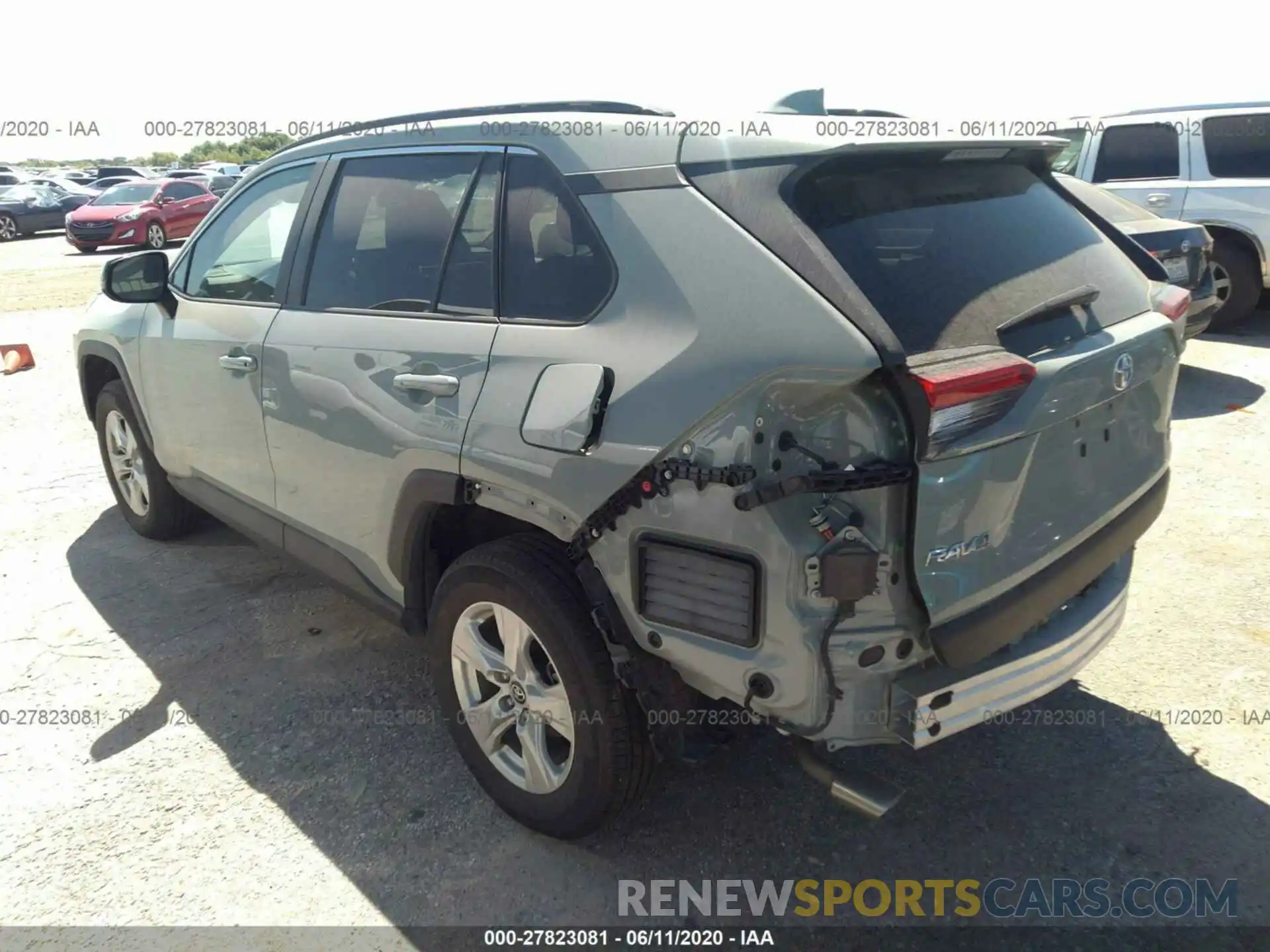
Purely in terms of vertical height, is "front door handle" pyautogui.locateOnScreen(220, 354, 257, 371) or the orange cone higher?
"front door handle" pyautogui.locateOnScreen(220, 354, 257, 371)

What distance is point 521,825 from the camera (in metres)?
2.83

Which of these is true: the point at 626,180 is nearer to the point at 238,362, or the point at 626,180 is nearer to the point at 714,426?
the point at 714,426

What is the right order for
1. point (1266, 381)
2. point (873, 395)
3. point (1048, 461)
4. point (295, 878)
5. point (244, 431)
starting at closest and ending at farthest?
point (873, 395) → point (1048, 461) → point (295, 878) → point (244, 431) → point (1266, 381)

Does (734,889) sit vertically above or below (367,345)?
below

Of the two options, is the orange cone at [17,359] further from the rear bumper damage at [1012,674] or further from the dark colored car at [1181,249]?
the rear bumper damage at [1012,674]

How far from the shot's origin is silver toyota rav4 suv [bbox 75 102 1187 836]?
2029mm

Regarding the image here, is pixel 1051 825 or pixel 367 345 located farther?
pixel 367 345

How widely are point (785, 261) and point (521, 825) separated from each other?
1835 mm

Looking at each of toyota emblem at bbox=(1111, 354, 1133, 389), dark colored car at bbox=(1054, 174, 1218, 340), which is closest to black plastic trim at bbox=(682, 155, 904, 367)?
toyota emblem at bbox=(1111, 354, 1133, 389)

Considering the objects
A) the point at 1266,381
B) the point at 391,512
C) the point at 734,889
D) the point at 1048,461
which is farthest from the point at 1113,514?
Answer: the point at 1266,381

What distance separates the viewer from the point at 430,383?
270 cm

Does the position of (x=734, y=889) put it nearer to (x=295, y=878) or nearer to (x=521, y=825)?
(x=521, y=825)

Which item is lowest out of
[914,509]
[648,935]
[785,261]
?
[648,935]

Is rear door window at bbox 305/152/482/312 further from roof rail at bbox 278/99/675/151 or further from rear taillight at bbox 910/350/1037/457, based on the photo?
rear taillight at bbox 910/350/1037/457
